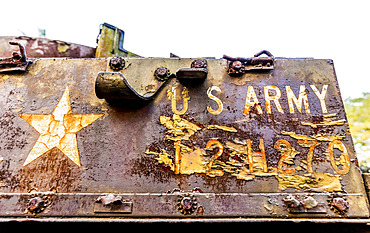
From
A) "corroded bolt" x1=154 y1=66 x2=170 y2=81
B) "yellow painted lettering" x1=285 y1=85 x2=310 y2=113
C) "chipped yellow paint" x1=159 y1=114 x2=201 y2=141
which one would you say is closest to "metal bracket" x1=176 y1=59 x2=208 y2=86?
"corroded bolt" x1=154 y1=66 x2=170 y2=81

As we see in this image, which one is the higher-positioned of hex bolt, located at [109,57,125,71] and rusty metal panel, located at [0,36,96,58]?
rusty metal panel, located at [0,36,96,58]

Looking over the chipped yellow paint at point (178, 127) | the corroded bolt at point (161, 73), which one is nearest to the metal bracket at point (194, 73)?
the corroded bolt at point (161, 73)

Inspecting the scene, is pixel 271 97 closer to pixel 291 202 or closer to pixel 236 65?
pixel 236 65

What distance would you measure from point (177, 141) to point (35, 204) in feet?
3.09

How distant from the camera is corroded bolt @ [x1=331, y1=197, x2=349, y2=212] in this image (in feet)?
5.07

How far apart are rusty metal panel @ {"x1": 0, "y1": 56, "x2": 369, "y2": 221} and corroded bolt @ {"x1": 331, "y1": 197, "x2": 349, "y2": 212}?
0.02 m

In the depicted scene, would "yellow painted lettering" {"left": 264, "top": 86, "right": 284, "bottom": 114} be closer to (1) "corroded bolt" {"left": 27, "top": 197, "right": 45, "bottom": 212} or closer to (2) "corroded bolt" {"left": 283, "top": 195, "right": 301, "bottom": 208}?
(2) "corroded bolt" {"left": 283, "top": 195, "right": 301, "bottom": 208}

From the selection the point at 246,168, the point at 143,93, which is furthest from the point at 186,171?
the point at 143,93

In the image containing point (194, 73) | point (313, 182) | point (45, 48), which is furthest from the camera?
point (45, 48)

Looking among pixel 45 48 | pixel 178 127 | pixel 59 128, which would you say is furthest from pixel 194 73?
pixel 45 48

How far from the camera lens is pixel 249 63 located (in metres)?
2.02

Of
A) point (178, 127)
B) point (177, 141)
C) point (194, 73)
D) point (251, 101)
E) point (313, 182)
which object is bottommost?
point (313, 182)

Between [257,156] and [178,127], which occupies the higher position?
[178,127]

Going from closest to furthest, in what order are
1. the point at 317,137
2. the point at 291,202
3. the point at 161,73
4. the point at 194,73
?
the point at 291,202 → the point at 317,137 → the point at 194,73 → the point at 161,73
